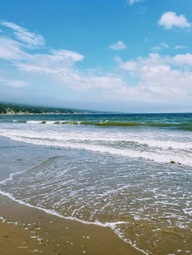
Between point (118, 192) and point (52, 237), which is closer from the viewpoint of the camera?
point (52, 237)

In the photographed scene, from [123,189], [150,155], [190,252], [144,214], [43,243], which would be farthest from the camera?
[150,155]

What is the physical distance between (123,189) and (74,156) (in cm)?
738

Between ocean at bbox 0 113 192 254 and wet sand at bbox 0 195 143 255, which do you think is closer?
wet sand at bbox 0 195 143 255

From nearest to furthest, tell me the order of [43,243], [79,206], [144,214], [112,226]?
1. [43,243]
2. [112,226]
3. [144,214]
4. [79,206]

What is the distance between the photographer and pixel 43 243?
17.4ft

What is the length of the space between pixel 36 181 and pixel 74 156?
5.95 m

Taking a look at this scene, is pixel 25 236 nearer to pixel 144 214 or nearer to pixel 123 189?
pixel 144 214

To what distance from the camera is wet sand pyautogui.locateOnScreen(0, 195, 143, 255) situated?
5012mm

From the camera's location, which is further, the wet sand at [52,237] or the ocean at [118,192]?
the ocean at [118,192]

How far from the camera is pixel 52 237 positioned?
219 inches

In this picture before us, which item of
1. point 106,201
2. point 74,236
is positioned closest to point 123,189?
point 106,201

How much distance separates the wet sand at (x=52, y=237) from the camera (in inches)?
197

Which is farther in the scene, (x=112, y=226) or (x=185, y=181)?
(x=185, y=181)

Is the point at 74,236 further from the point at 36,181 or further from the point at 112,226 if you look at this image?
the point at 36,181
